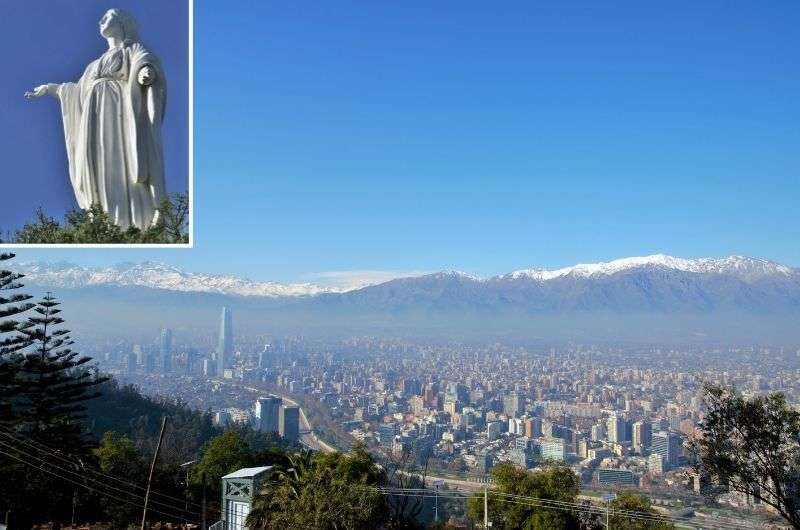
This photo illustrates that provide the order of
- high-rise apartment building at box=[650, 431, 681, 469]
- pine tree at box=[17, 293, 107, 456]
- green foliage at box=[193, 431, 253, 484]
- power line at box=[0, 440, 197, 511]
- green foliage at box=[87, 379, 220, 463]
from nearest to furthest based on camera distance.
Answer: power line at box=[0, 440, 197, 511] → pine tree at box=[17, 293, 107, 456] → green foliage at box=[193, 431, 253, 484] → high-rise apartment building at box=[650, 431, 681, 469] → green foliage at box=[87, 379, 220, 463]

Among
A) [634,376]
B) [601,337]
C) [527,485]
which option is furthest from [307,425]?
[601,337]

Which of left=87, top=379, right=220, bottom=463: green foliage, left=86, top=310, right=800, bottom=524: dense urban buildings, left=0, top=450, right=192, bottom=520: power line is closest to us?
left=0, top=450, right=192, bottom=520: power line

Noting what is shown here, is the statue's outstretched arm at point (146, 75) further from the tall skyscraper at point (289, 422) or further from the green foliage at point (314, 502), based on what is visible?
the tall skyscraper at point (289, 422)

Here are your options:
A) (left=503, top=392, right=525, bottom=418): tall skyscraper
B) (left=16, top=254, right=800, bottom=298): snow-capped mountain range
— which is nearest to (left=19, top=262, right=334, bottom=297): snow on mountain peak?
(left=16, top=254, right=800, bottom=298): snow-capped mountain range

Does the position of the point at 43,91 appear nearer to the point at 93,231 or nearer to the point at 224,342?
the point at 93,231

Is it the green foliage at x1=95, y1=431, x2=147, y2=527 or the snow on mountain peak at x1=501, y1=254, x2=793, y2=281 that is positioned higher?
the snow on mountain peak at x1=501, y1=254, x2=793, y2=281

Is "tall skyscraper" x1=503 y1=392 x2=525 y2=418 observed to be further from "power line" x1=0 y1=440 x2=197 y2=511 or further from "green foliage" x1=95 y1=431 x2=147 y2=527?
"power line" x1=0 y1=440 x2=197 y2=511

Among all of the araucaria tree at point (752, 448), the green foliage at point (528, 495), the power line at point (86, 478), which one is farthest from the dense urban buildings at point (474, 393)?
the power line at point (86, 478)

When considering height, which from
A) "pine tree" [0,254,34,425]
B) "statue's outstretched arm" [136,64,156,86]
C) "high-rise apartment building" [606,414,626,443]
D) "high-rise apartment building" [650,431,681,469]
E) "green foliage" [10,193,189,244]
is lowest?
"high-rise apartment building" [606,414,626,443]
